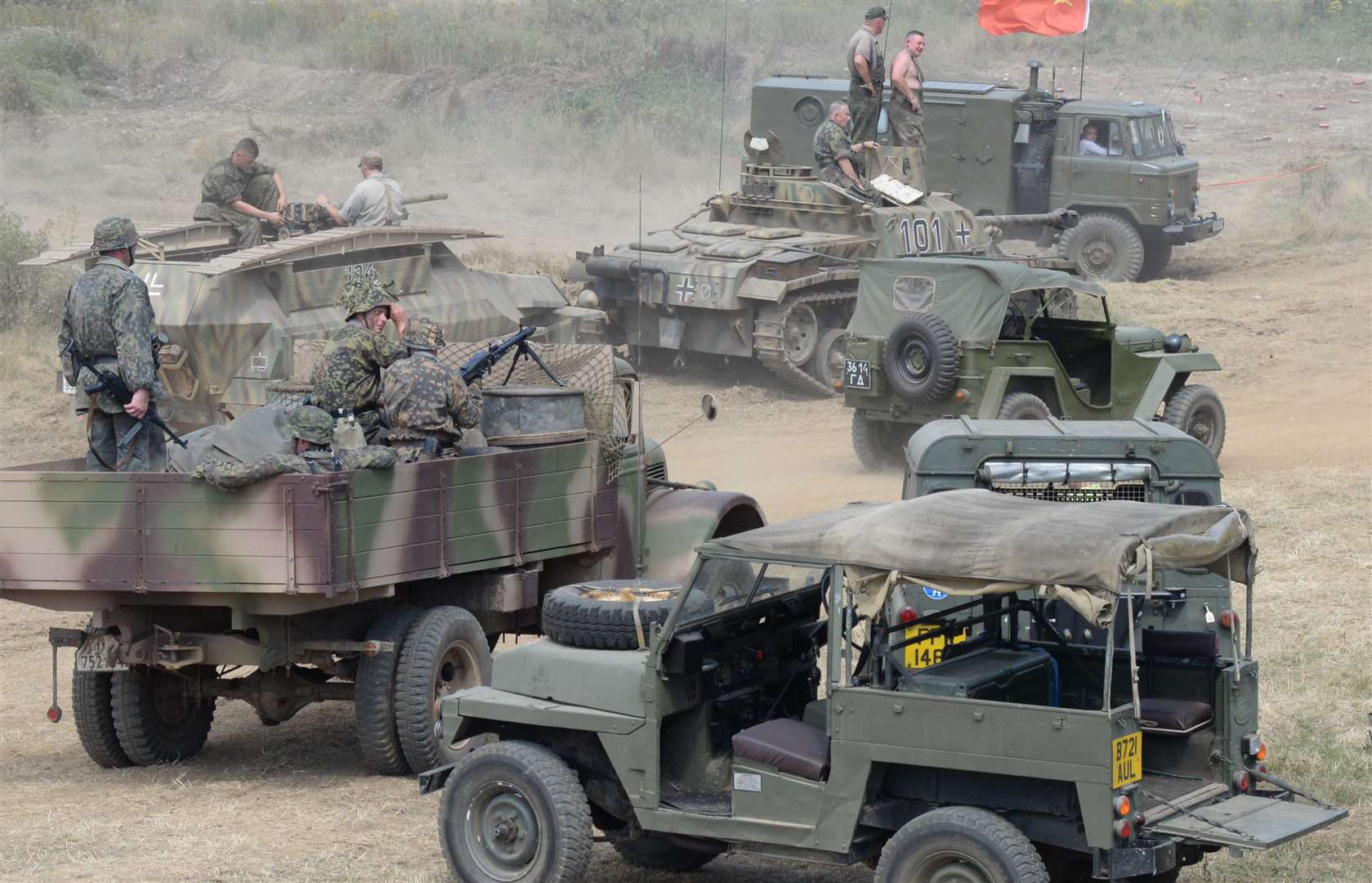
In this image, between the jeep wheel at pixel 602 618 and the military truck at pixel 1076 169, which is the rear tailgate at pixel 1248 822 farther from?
the military truck at pixel 1076 169

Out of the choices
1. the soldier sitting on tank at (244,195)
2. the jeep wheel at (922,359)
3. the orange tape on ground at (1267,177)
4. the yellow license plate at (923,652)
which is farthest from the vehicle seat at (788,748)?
the orange tape on ground at (1267,177)

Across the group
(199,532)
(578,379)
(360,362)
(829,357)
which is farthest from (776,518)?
(199,532)

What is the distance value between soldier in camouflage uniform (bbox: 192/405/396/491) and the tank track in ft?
35.1

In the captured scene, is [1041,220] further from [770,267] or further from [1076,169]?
[770,267]

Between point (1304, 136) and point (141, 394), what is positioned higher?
point (1304, 136)

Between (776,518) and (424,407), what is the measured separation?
6305 mm

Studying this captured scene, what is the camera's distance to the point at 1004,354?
15641mm

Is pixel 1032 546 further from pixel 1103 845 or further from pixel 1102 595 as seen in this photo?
pixel 1103 845

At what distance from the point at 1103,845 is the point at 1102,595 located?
0.76 metres

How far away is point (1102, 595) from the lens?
245 inches

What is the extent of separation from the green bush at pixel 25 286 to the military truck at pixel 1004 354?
9.50 meters

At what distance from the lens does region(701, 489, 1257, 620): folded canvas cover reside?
6.24m

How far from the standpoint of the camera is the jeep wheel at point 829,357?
20297mm

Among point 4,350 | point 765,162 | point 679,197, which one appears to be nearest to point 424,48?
point 679,197
